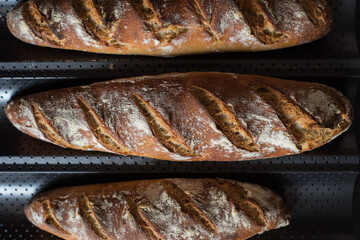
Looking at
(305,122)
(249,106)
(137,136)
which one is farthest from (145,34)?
(305,122)

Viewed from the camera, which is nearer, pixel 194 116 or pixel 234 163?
pixel 194 116

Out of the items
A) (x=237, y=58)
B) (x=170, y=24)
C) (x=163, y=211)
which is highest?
(x=170, y=24)

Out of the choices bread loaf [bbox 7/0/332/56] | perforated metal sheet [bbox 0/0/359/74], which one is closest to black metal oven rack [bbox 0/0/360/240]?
perforated metal sheet [bbox 0/0/359/74]

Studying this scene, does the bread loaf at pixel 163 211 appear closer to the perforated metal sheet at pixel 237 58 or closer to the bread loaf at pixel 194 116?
the bread loaf at pixel 194 116

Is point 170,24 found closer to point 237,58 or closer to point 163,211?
point 237,58

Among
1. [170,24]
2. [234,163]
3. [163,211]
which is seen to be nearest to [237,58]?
[170,24]

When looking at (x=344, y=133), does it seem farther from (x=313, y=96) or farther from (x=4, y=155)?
(x=4, y=155)
